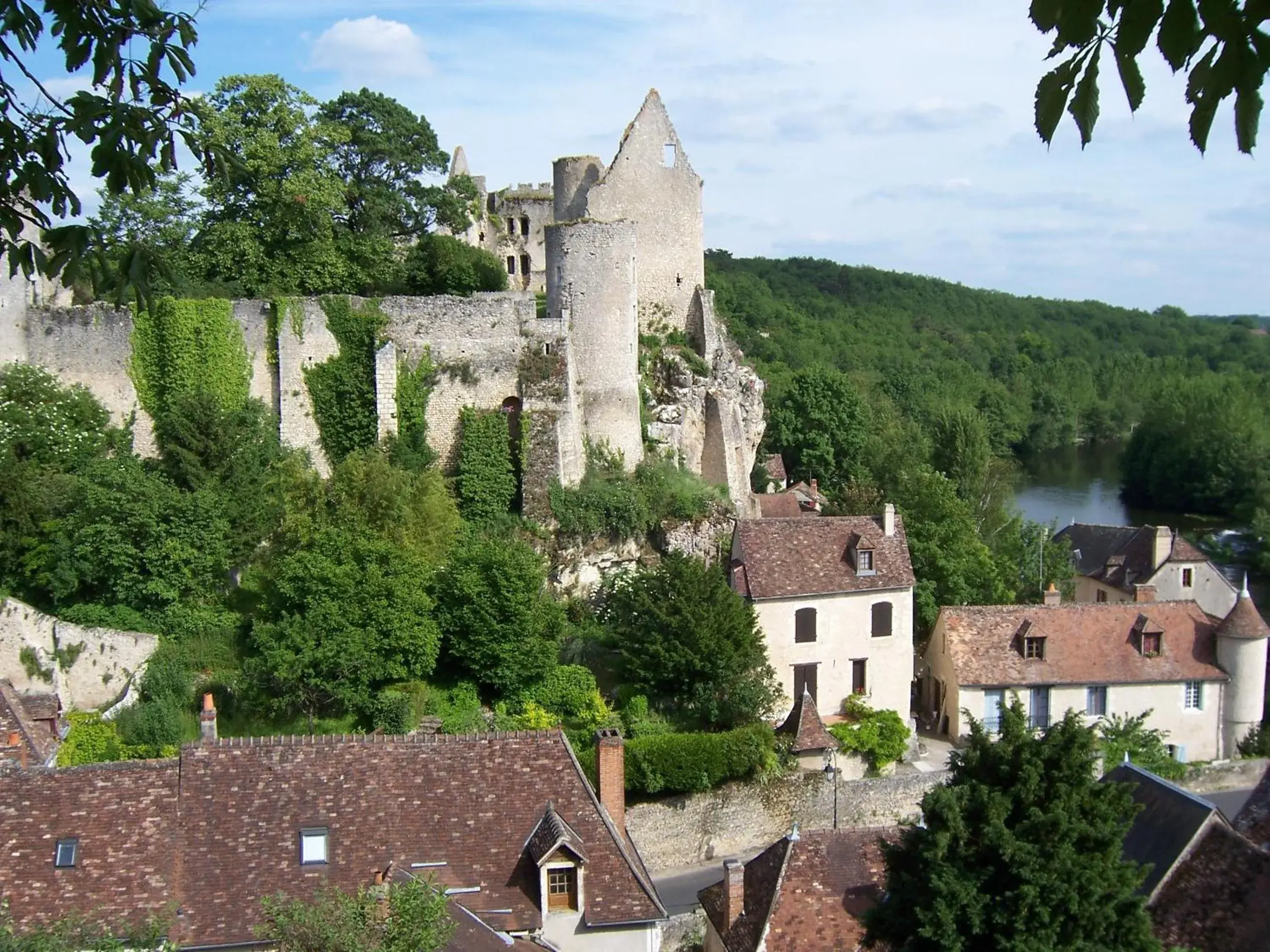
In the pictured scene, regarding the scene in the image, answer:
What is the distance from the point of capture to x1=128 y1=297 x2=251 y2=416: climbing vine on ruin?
28359mm

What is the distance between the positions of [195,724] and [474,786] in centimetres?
897

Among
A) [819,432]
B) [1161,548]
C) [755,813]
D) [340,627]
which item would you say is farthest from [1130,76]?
[819,432]

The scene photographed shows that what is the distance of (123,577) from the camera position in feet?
82.5

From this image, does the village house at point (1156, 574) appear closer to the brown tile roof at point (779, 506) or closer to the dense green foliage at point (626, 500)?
the brown tile roof at point (779, 506)

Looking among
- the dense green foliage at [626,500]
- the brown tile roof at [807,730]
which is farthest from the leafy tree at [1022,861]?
the dense green foliage at [626,500]

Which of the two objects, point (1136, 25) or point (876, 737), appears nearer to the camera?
point (1136, 25)

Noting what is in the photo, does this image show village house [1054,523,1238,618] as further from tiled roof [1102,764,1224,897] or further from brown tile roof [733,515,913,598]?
tiled roof [1102,764,1224,897]

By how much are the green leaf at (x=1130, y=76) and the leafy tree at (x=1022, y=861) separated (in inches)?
440

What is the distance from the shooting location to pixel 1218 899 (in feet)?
50.1

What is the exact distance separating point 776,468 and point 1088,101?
4308 cm

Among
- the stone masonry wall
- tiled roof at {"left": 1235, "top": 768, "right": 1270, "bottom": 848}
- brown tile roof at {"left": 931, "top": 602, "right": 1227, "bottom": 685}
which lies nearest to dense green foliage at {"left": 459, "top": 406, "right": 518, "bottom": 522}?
the stone masonry wall

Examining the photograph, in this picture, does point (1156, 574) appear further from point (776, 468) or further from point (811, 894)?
point (811, 894)

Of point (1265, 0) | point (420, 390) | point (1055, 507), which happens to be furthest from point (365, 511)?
point (1055, 507)

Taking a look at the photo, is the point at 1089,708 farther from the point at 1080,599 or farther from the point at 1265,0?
the point at 1265,0
